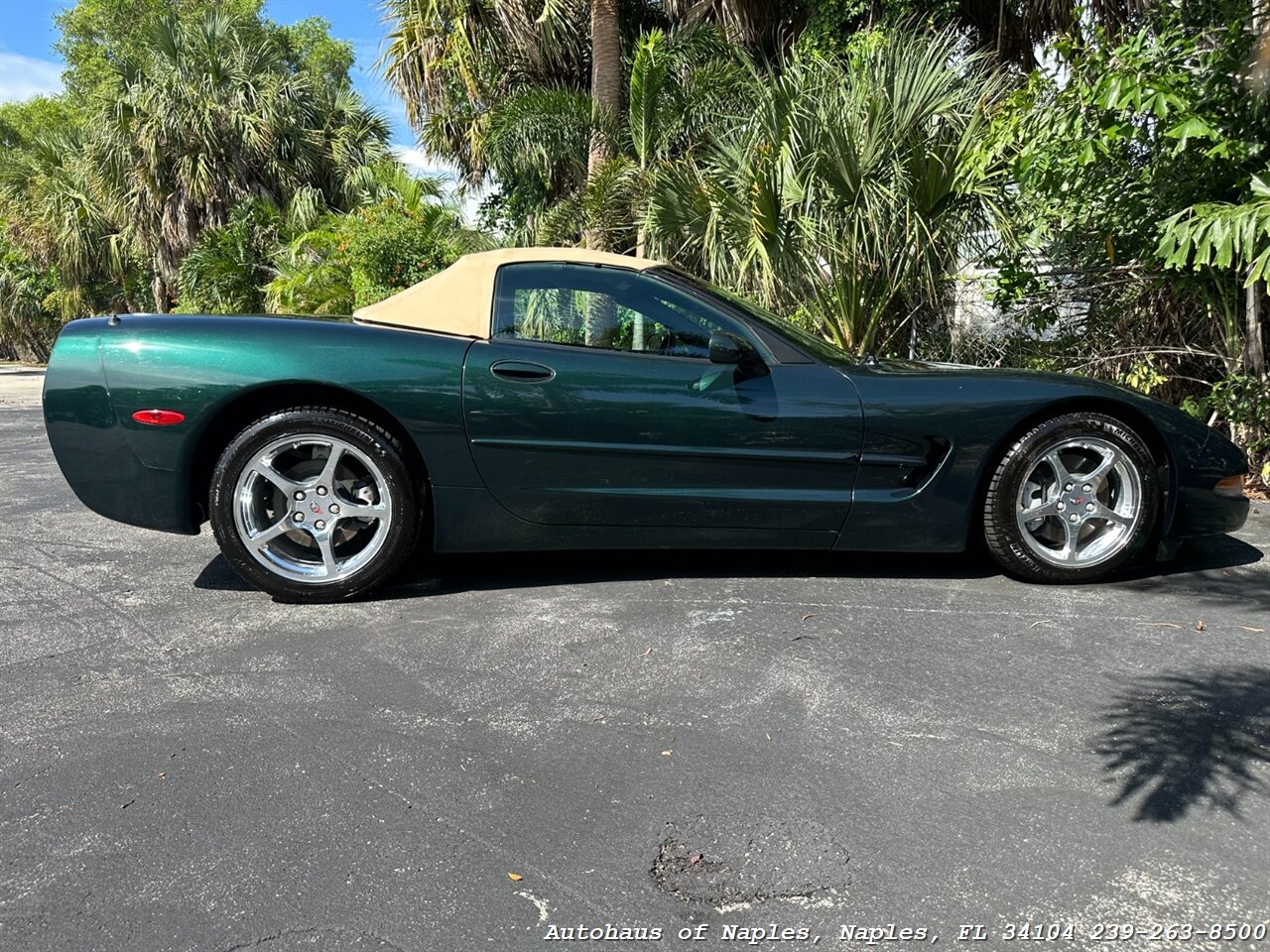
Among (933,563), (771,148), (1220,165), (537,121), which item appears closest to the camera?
(933,563)

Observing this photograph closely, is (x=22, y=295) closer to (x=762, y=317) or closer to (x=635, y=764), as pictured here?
(x=762, y=317)

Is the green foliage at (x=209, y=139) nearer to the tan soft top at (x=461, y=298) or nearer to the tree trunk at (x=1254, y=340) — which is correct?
the tan soft top at (x=461, y=298)

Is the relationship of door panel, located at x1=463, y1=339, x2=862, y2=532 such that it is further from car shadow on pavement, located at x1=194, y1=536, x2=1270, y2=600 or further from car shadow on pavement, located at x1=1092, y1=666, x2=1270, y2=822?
car shadow on pavement, located at x1=1092, y1=666, x2=1270, y2=822

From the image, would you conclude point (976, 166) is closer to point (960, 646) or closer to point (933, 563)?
point (933, 563)

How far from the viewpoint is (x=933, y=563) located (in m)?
4.27

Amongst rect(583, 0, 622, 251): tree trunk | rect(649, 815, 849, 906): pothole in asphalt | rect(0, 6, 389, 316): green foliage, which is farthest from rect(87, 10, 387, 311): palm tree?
rect(649, 815, 849, 906): pothole in asphalt

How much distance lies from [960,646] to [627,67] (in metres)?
10.8

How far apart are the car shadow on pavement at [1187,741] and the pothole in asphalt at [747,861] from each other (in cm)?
75

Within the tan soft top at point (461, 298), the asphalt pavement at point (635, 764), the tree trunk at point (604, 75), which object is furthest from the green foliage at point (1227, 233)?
the tree trunk at point (604, 75)

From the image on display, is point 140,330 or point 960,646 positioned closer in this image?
point 960,646

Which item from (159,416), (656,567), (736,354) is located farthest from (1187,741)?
(159,416)

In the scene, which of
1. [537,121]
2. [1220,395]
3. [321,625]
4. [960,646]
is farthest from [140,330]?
[537,121]

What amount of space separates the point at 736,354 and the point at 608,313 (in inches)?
21.2

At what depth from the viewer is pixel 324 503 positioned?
12.1 ft
